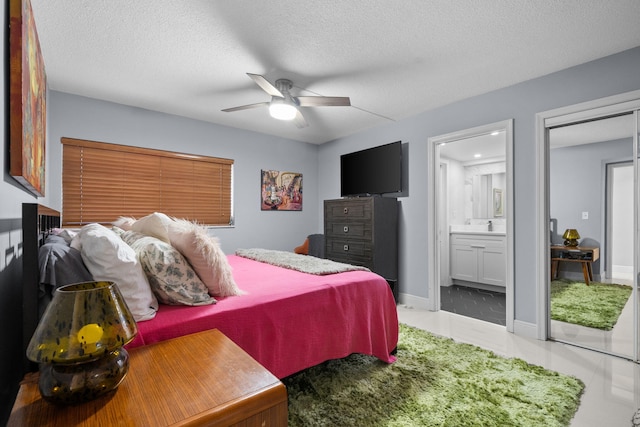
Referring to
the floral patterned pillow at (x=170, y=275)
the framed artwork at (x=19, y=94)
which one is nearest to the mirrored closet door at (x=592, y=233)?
the floral patterned pillow at (x=170, y=275)

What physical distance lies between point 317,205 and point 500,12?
150 inches

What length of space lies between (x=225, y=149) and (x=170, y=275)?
3.07 meters

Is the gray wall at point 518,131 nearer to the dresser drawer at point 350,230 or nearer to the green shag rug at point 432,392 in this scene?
the dresser drawer at point 350,230

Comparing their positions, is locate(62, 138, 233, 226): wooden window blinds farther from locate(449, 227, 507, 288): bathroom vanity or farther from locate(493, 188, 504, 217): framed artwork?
locate(493, 188, 504, 217): framed artwork

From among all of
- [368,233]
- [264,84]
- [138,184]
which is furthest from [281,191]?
[264,84]

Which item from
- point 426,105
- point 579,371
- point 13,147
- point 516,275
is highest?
point 426,105

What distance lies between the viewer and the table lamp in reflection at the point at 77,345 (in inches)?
29.2

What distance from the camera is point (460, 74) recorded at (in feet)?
9.10

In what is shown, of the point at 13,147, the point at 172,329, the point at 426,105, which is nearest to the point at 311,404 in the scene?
the point at 172,329

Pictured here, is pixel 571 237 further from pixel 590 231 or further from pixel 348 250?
pixel 348 250

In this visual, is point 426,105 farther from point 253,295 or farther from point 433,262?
point 253,295

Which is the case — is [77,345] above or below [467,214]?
below

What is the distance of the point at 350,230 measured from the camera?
402cm

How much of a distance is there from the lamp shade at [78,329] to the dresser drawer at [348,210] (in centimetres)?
320
